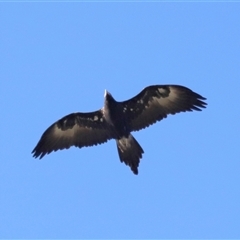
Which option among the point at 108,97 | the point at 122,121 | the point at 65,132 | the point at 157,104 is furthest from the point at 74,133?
the point at 157,104

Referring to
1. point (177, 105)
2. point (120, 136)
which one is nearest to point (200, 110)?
point (177, 105)

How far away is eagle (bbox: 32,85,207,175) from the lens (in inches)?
751

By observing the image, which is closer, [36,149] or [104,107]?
[104,107]

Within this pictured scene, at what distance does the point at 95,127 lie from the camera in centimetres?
2002

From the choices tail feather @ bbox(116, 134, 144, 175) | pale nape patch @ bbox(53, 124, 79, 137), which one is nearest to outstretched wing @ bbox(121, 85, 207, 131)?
tail feather @ bbox(116, 134, 144, 175)

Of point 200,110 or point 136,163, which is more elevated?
point 200,110

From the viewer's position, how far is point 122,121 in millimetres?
19250

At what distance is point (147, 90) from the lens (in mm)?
19797

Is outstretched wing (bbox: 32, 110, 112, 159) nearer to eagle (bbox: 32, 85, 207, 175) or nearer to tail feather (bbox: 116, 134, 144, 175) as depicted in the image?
eagle (bbox: 32, 85, 207, 175)

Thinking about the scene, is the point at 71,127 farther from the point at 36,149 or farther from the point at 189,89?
the point at 189,89

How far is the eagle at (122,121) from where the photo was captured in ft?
62.6

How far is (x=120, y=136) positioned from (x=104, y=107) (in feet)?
3.18

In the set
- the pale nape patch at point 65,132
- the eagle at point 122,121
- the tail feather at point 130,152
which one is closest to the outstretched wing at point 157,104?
the eagle at point 122,121

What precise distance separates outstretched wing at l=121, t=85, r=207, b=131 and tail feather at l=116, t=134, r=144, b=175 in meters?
0.53
